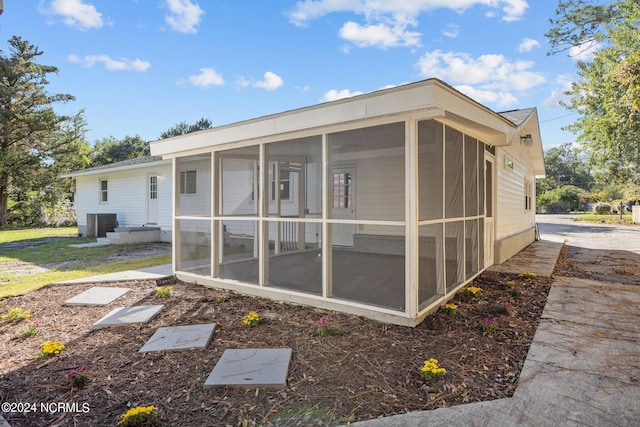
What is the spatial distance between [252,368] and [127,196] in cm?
1266

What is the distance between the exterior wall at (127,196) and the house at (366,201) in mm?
4634

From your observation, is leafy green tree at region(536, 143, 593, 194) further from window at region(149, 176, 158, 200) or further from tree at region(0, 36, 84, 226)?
tree at region(0, 36, 84, 226)

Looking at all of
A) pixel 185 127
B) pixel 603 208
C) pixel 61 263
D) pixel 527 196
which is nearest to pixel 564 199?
pixel 603 208

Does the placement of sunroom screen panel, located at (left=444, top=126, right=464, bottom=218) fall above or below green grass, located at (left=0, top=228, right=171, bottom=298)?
above

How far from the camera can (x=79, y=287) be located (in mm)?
5391

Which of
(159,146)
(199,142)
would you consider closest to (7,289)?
(159,146)

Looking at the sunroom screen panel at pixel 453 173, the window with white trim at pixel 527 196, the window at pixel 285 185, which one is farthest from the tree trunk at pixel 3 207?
the window with white trim at pixel 527 196

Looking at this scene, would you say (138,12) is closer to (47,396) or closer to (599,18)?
(47,396)

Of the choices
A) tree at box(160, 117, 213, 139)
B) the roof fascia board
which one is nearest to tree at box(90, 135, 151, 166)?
tree at box(160, 117, 213, 139)

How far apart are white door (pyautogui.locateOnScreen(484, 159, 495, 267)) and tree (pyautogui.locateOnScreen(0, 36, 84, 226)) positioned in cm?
2224

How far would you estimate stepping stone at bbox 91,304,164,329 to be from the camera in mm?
3791

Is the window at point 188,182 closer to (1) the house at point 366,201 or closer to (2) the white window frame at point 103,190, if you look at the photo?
(1) the house at point 366,201

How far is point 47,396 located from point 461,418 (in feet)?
9.13

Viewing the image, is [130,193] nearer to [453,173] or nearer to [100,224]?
[100,224]
